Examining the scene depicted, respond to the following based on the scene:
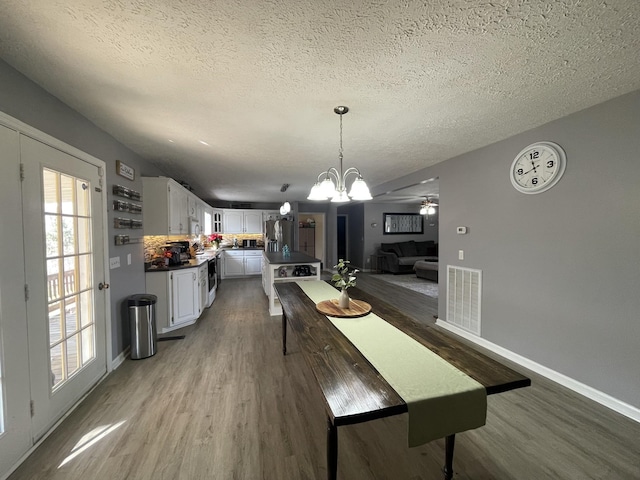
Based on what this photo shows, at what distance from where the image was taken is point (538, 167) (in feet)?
8.19

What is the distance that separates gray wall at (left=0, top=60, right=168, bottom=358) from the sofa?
6.64 m

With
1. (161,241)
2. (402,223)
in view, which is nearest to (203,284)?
(161,241)

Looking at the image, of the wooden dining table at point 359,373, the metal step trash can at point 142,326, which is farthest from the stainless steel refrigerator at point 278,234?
the wooden dining table at point 359,373

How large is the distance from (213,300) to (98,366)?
2.81 meters

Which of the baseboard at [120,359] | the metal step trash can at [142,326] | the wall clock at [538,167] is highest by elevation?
the wall clock at [538,167]

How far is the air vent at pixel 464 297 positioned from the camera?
321 cm

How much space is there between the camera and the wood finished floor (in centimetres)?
150

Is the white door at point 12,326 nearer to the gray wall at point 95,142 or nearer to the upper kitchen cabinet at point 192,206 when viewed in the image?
the gray wall at point 95,142

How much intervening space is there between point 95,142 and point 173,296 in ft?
6.81

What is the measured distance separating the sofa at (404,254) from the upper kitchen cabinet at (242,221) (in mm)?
4146

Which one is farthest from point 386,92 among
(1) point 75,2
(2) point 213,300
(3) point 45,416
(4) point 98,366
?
(2) point 213,300

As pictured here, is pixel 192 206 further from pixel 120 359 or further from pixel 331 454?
pixel 331 454

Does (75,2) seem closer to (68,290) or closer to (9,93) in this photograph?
(9,93)

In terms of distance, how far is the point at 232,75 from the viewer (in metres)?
1.65
